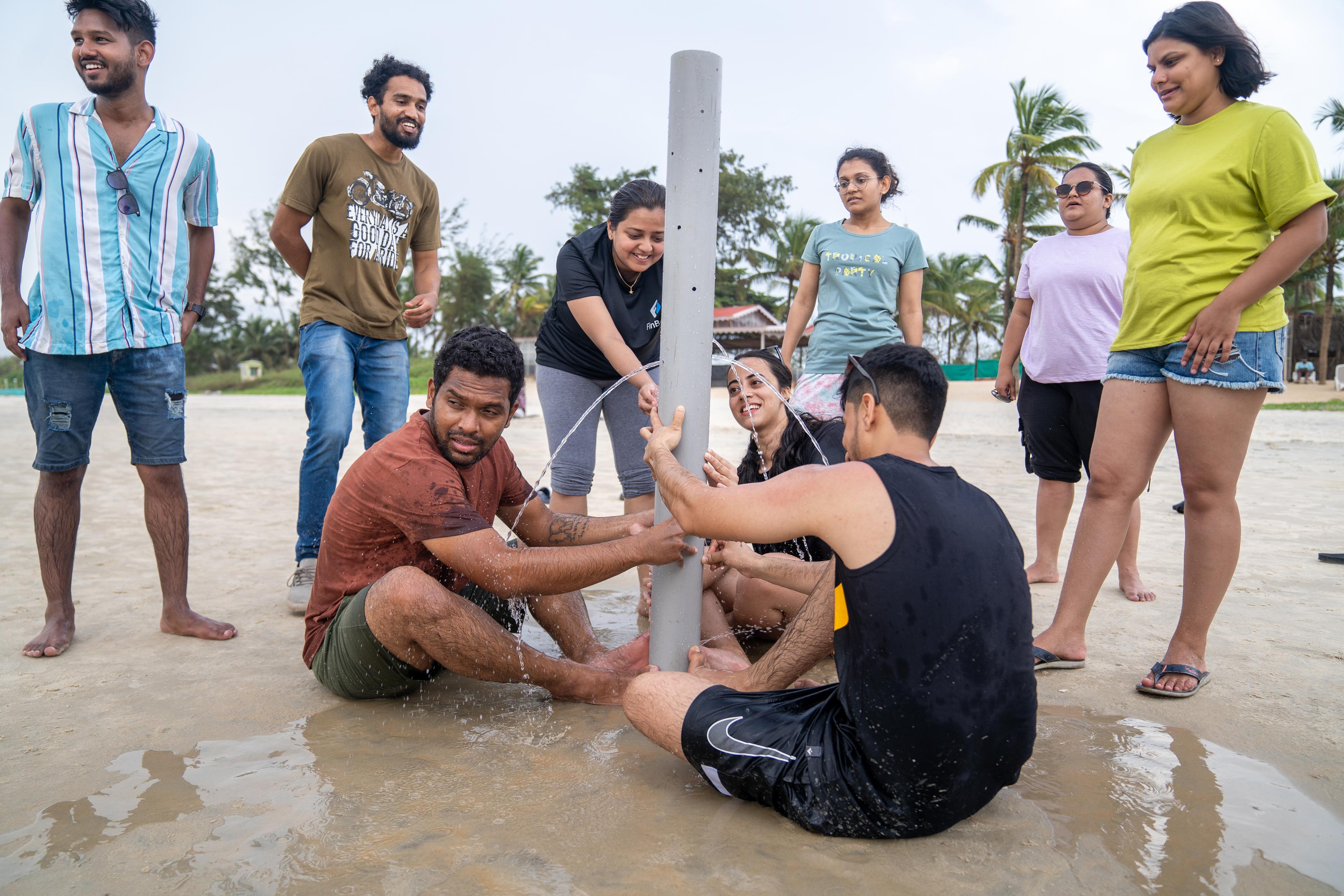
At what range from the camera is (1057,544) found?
4.52 metres

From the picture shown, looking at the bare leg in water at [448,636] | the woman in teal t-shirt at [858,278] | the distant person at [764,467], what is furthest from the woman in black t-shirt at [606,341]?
the bare leg in water at [448,636]

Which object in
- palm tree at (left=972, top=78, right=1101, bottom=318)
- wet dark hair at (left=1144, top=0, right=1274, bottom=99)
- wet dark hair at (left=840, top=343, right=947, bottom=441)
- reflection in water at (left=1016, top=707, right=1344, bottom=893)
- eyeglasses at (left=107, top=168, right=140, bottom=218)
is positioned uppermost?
palm tree at (left=972, top=78, right=1101, bottom=318)

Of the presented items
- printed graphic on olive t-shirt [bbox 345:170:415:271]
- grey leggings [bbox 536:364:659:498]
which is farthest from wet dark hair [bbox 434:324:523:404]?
printed graphic on olive t-shirt [bbox 345:170:415:271]

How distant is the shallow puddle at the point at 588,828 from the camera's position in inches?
73.4

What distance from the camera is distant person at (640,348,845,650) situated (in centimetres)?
347

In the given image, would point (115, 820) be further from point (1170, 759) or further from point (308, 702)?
point (1170, 759)

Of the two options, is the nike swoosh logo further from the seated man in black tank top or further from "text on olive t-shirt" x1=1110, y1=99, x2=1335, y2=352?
"text on olive t-shirt" x1=1110, y1=99, x2=1335, y2=352

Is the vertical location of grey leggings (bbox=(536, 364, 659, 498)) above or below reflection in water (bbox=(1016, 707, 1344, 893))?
above

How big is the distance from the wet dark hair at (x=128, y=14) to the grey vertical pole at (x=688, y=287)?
2.31 metres

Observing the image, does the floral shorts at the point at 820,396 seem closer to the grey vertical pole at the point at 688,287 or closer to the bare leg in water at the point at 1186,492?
the bare leg in water at the point at 1186,492

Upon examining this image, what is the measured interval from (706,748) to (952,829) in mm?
638

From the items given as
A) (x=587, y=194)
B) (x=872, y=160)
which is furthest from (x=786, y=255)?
(x=872, y=160)

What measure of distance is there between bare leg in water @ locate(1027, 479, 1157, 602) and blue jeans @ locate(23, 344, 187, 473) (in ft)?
13.2

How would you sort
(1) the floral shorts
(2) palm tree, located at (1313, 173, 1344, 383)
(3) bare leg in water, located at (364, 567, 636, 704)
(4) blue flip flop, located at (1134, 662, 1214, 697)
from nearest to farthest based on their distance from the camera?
(3) bare leg in water, located at (364, 567, 636, 704) < (4) blue flip flop, located at (1134, 662, 1214, 697) < (1) the floral shorts < (2) palm tree, located at (1313, 173, 1344, 383)
